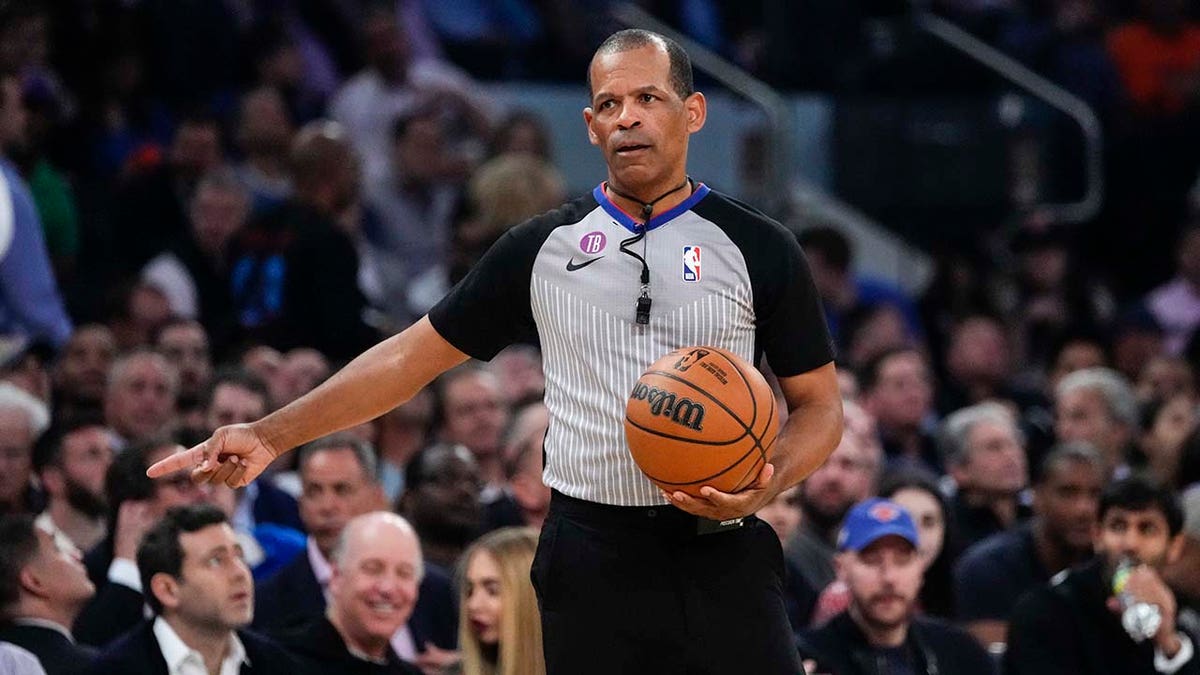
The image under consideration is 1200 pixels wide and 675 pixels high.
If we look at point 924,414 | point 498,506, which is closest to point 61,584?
point 498,506

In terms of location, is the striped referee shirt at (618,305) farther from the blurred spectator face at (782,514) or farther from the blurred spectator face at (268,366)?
the blurred spectator face at (268,366)

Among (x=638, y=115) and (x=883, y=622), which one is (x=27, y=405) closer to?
(x=883, y=622)

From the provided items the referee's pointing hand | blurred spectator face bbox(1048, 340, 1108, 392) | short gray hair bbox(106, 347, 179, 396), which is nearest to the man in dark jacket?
the referee's pointing hand

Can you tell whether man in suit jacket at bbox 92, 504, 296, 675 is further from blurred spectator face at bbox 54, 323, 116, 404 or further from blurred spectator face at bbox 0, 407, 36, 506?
blurred spectator face at bbox 54, 323, 116, 404

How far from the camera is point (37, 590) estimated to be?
658cm

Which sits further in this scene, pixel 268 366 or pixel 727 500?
pixel 268 366

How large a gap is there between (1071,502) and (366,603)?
3.34 metres

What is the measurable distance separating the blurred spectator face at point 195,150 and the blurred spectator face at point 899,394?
3756 millimetres

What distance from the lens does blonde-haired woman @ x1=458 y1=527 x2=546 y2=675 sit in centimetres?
667

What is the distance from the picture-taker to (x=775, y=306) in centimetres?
426

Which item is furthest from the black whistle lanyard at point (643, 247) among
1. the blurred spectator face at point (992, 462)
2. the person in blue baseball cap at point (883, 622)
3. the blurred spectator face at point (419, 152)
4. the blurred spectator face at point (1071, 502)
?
the blurred spectator face at point (419, 152)

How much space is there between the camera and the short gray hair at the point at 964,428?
380 inches

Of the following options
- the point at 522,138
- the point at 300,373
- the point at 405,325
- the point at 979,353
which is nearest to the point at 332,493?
the point at 300,373

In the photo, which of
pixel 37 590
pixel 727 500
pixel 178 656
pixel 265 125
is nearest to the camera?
pixel 727 500
